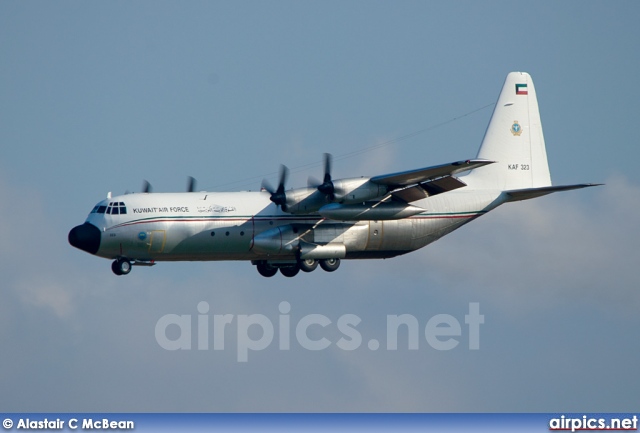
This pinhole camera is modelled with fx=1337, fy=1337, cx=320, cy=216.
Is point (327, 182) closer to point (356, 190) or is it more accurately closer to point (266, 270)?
point (356, 190)

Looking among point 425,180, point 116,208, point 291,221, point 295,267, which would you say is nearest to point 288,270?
point 295,267

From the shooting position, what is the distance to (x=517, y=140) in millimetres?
48094

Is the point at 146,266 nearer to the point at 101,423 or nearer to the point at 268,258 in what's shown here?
the point at 268,258

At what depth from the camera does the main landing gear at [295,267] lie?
4494 cm

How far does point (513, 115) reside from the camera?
4831 centimetres

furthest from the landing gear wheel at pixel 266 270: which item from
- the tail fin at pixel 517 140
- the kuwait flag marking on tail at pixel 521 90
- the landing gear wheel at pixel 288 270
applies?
the kuwait flag marking on tail at pixel 521 90

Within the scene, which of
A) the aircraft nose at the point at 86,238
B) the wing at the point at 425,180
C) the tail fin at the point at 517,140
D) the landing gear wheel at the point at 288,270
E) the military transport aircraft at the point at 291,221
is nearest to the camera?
the wing at the point at 425,180

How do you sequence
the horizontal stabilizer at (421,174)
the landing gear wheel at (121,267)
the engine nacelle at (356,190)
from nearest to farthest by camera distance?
1. the horizontal stabilizer at (421,174)
2. the engine nacelle at (356,190)
3. the landing gear wheel at (121,267)

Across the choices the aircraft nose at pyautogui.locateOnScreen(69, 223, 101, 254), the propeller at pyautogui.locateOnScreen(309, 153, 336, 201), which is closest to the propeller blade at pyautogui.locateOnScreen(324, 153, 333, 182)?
the propeller at pyautogui.locateOnScreen(309, 153, 336, 201)

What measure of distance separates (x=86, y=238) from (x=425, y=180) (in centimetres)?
1121

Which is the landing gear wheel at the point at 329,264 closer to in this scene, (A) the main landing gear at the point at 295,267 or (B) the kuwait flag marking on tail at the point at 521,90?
(A) the main landing gear at the point at 295,267

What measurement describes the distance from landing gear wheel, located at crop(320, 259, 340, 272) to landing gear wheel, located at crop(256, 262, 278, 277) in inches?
73.7

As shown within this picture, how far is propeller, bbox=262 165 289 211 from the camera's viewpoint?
43.7 metres

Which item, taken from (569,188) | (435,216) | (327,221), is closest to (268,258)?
(327,221)
